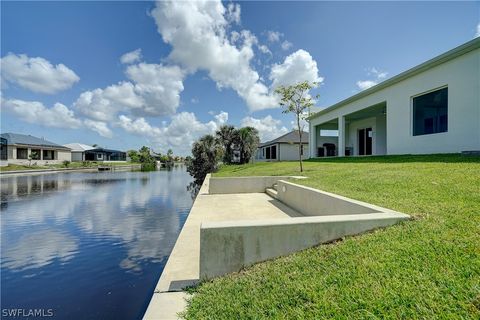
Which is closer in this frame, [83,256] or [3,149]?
[83,256]

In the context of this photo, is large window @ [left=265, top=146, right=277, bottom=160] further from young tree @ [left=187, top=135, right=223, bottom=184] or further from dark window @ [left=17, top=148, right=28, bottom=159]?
dark window @ [left=17, top=148, right=28, bottom=159]

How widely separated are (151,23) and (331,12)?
11.2 m

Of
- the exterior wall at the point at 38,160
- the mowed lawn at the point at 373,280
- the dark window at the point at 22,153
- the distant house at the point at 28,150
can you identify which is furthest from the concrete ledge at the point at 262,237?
the dark window at the point at 22,153

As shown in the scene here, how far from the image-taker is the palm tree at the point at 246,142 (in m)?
34.8

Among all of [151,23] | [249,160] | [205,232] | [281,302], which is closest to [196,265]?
[205,232]

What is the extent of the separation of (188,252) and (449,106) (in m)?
13.3

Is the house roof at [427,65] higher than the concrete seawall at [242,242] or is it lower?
higher

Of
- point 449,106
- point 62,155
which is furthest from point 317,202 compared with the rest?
point 62,155

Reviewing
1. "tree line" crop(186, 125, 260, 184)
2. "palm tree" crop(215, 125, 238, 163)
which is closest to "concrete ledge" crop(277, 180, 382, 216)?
"tree line" crop(186, 125, 260, 184)

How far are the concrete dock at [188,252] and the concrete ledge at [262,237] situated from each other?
1.35ft

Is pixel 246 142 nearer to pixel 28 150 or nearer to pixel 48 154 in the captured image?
pixel 28 150

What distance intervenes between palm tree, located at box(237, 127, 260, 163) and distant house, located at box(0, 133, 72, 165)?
38.7 m

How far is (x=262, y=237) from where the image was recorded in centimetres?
338

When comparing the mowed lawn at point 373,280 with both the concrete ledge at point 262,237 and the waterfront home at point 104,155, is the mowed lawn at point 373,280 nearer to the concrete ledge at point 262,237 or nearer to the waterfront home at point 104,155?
the concrete ledge at point 262,237
